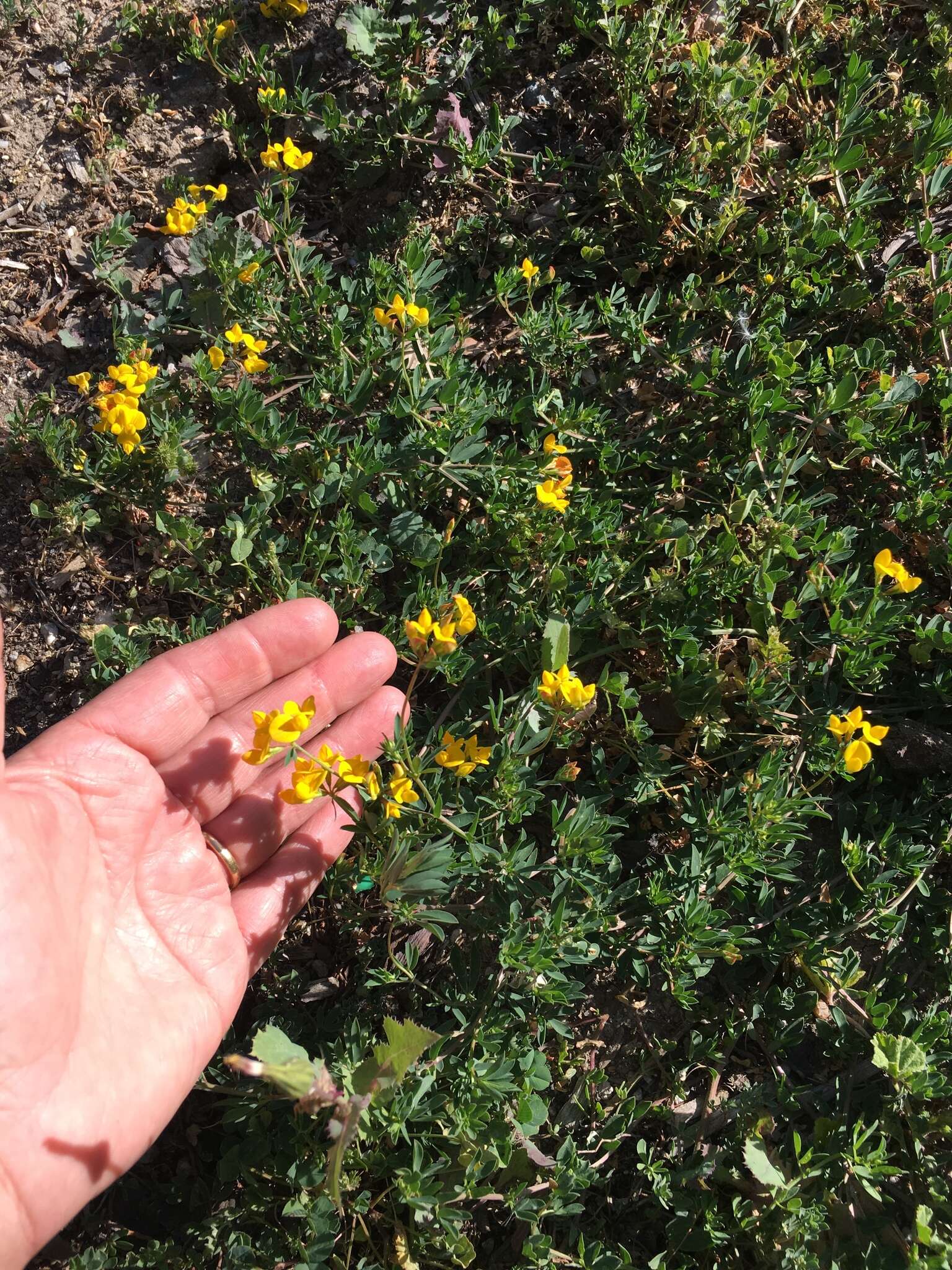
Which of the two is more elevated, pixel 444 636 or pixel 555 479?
pixel 555 479

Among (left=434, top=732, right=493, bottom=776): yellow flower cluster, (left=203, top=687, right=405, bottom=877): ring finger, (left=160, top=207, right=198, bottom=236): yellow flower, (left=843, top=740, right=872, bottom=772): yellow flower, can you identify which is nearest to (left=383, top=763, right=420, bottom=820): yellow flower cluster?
(left=434, top=732, right=493, bottom=776): yellow flower cluster

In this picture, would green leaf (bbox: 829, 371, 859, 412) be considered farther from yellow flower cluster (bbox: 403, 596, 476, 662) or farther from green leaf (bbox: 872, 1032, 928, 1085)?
green leaf (bbox: 872, 1032, 928, 1085)

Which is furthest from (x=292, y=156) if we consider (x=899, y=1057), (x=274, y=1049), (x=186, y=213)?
(x=899, y=1057)

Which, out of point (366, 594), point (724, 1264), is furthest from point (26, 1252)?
point (366, 594)

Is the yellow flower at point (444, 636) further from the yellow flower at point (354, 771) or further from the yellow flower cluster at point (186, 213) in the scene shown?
the yellow flower cluster at point (186, 213)

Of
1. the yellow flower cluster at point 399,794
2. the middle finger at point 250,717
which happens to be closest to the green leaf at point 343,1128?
the yellow flower cluster at point 399,794

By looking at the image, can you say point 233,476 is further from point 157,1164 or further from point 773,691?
point 157,1164

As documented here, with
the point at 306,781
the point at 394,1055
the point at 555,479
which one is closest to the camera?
the point at 394,1055

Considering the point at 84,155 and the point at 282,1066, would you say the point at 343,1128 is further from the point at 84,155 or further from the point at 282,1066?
the point at 84,155
